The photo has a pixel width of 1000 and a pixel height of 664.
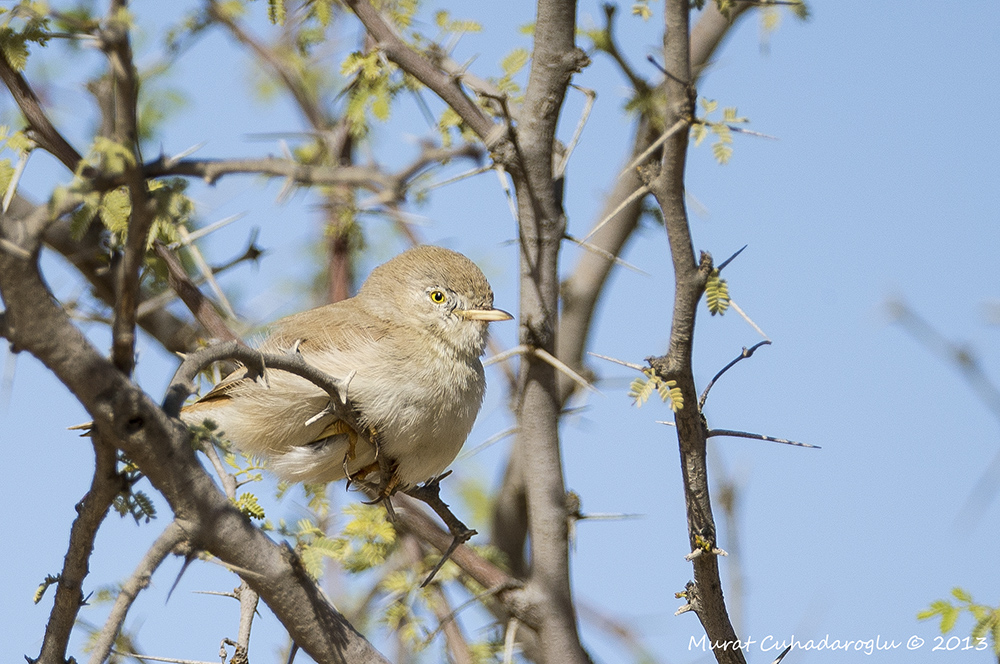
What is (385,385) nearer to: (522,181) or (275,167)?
(522,181)

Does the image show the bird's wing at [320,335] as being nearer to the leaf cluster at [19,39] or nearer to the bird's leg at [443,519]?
the bird's leg at [443,519]

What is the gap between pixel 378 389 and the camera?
3762mm

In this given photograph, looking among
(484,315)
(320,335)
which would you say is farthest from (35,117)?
(484,315)

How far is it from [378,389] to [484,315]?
0.92 metres

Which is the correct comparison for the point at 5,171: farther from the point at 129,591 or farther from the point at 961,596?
the point at 961,596

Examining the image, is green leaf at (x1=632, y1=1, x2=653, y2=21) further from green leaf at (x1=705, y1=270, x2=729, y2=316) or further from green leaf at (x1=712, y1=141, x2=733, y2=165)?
green leaf at (x1=705, y1=270, x2=729, y2=316)

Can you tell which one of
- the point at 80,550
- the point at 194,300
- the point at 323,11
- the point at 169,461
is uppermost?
the point at 323,11

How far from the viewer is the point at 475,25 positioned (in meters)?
4.99

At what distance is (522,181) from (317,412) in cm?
131

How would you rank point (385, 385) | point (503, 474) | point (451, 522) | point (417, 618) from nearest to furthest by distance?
point (451, 522) → point (385, 385) → point (417, 618) → point (503, 474)

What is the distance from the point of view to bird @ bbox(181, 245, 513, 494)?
12.4ft

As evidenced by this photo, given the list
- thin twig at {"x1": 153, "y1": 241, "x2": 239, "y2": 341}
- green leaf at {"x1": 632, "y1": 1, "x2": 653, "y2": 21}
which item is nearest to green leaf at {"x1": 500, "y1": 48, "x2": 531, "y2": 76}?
green leaf at {"x1": 632, "y1": 1, "x2": 653, "y2": 21}

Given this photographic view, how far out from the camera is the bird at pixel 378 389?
3.77 m

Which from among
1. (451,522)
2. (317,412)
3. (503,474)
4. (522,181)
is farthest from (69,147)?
(503,474)
